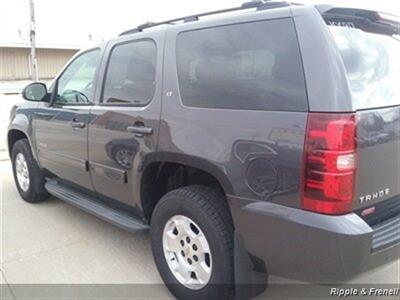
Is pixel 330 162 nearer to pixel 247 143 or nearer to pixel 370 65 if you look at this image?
pixel 247 143

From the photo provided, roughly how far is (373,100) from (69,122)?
2.73m

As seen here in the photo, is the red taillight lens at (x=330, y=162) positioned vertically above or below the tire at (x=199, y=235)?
above

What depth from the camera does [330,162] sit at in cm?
195

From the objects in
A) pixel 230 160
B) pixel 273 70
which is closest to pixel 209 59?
pixel 273 70

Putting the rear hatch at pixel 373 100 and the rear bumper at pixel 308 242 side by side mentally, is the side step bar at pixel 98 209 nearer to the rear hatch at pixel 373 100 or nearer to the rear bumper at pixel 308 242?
the rear bumper at pixel 308 242

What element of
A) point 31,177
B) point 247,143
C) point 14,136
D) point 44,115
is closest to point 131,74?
point 247,143

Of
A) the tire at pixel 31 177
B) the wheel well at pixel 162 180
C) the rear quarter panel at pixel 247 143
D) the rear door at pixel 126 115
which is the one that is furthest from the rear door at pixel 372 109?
the tire at pixel 31 177

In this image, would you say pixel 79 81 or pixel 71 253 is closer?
pixel 71 253

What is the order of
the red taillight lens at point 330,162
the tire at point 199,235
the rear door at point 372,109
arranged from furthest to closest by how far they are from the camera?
the tire at point 199,235
the rear door at point 372,109
the red taillight lens at point 330,162

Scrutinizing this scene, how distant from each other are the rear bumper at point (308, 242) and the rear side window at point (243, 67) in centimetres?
58

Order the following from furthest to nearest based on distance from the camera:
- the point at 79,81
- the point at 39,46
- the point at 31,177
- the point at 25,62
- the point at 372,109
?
the point at 25,62 < the point at 39,46 < the point at 31,177 < the point at 79,81 < the point at 372,109

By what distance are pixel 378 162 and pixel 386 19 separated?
88cm

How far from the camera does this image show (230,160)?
89.7 inches

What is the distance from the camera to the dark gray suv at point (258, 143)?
1991mm
